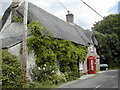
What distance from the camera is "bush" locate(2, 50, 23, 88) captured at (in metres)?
8.71

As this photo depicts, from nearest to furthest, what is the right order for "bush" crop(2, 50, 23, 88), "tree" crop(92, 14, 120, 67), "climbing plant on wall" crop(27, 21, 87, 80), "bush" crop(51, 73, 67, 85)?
"bush" crop(2, 50, 23, 88), "climbing plant on wall" crop(27, 21, 87, 80), "bush" crop(51, 73, 67, 85), "tree" crop(92, 14, 120, 67)

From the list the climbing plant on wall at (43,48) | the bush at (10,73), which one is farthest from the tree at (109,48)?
the bush at (10,73)

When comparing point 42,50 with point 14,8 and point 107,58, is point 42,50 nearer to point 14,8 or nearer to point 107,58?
point 14,8

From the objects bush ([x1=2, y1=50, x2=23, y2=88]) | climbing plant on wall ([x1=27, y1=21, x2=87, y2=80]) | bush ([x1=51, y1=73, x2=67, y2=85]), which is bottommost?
bush ([x1=51, y1=73, x2=67, y2=85])

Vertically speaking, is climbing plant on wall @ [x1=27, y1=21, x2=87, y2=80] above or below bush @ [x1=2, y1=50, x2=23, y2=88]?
above

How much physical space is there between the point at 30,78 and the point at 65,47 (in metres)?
4.86

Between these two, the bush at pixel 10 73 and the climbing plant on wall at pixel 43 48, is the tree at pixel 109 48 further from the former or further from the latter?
the bush at pixel 10 73

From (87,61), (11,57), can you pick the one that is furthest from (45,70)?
(87,61)

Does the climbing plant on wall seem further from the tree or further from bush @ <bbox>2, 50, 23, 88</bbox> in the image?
the tree

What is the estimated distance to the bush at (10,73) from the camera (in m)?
8.71

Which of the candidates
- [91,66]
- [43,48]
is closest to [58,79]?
[43,48]

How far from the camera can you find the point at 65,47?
46.6 feet

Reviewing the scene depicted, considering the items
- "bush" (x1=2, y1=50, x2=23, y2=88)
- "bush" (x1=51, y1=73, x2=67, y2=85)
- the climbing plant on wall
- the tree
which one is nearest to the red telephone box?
"bush" (x1=51, y1=73, x2=67, y2=85)

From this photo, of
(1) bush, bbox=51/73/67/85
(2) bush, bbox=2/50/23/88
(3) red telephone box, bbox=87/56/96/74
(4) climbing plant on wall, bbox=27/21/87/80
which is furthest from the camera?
(3) red telephone box, bbox=87/56/96/74
